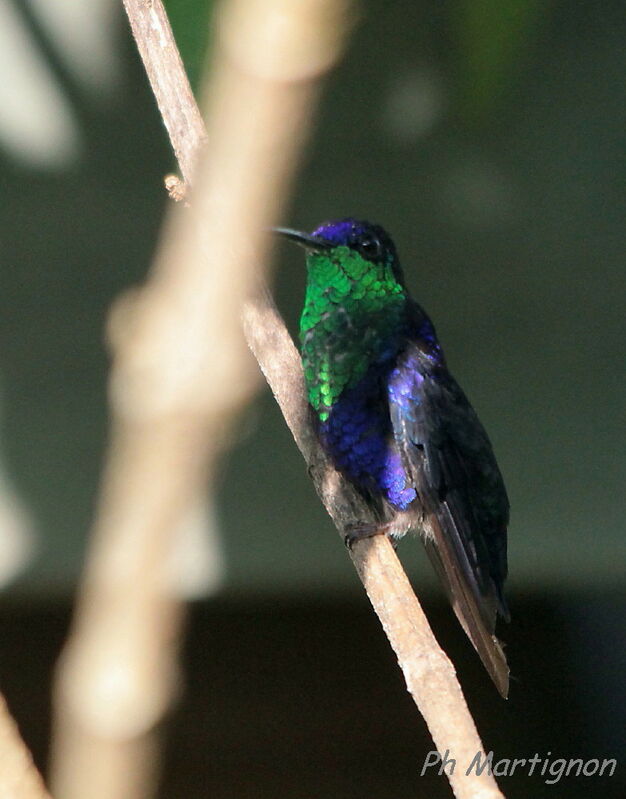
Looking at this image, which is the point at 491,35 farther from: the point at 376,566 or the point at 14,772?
the point at 14,772

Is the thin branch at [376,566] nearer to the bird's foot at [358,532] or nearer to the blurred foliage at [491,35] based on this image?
the bird's foot at [358,532]

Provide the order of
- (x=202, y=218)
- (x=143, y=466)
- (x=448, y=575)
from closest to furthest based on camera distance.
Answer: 1. (x=143, y=466)
2. (x=202, y=218)
3. (x=448, y=575)

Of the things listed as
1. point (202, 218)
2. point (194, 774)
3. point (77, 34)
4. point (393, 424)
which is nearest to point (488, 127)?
point (77, 34)

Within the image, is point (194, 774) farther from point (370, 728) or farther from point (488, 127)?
point (488, 127)

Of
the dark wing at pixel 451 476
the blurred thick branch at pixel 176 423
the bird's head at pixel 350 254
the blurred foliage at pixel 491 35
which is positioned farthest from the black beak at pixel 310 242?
the blurred thick branch at pixel 176 423

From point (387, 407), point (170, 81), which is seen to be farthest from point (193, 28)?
point (387, 407)

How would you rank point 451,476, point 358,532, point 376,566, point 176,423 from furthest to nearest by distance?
point 451,476
point 358,532
point 376,566
point 176,423

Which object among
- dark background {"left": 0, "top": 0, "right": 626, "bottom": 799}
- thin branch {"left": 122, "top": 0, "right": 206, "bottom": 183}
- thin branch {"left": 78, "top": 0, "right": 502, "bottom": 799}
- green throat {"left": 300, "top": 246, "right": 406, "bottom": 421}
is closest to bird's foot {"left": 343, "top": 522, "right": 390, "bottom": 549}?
thin branch {"left": 78, "top": 0, "right": 502, "bottom": 799}

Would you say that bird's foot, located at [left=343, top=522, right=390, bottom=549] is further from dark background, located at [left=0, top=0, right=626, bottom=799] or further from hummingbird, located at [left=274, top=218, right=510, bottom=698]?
dark background, located at [left=0, top=0, right=626, bottom=799]
